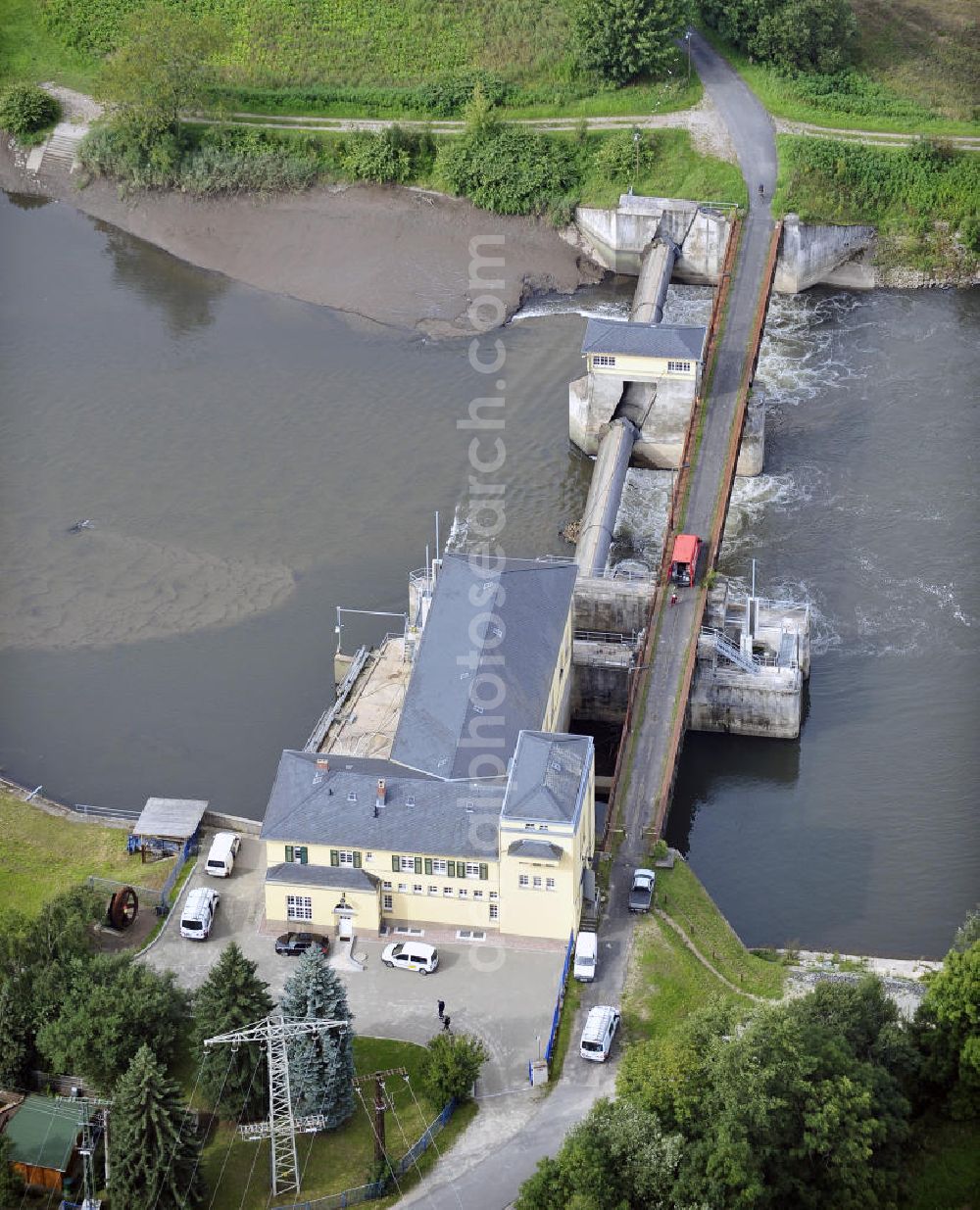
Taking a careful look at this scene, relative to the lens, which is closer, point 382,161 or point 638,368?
point 638,368

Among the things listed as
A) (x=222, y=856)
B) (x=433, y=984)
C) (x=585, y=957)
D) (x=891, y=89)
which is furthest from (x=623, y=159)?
(x=433, y=984)

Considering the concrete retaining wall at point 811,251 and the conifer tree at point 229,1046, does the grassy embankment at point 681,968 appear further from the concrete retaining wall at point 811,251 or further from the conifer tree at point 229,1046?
the concrete retaining wall at point 811,251

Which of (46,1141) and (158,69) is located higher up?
(158,69)

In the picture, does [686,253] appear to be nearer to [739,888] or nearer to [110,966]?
[739,888]

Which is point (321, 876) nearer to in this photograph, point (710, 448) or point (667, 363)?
point (710, 448)

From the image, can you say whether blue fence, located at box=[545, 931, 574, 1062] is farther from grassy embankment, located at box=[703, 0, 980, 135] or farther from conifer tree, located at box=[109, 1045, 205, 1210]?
grassy embankment, located at box=[703, 0, 980, 135]

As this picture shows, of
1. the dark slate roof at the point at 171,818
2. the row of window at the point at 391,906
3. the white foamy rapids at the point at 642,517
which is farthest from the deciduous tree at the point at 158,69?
the row of window at the point at 391,906

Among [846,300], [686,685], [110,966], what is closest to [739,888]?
A: [686,685]
